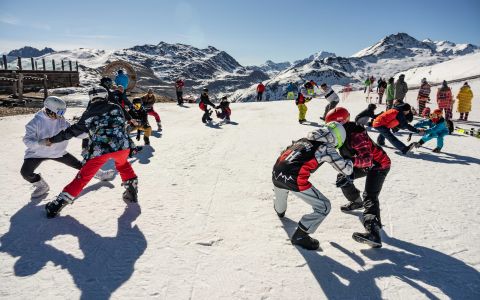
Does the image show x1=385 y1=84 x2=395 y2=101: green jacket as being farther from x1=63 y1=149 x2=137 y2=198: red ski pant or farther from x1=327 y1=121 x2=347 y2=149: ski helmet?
x1=63 y1=149 x2=137 y2=198: red ski pant

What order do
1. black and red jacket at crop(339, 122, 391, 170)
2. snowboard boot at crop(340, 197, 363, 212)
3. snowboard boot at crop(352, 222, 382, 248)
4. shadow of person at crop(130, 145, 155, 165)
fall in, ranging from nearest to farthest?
1. snowboard boot at crop(352, 222, 382, 248)
2. black and red jacket at crop(339, 122, 391, 170)
3. snowboard boot at crop(340, 197, 363, 212)
4. shadow of person at crop(130, 145, 155, 165)

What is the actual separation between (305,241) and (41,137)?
3.98 meters

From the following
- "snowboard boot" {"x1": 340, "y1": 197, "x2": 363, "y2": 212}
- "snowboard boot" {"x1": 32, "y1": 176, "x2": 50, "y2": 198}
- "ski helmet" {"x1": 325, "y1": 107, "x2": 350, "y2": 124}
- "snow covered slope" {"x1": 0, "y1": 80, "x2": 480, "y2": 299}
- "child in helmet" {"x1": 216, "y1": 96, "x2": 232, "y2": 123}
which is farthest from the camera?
"child in helmet" {"x1": 216, "y1": 96, "x2": 232, "y2": 123}

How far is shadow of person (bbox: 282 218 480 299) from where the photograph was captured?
2859mm

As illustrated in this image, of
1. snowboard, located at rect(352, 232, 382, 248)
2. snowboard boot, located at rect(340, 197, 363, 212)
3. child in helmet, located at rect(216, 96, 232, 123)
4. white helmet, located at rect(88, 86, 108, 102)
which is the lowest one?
snowboard, located at rect(352, 232, 382, 248)

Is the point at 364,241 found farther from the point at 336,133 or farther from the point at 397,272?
the point at 336,133

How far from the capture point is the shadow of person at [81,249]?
288cm

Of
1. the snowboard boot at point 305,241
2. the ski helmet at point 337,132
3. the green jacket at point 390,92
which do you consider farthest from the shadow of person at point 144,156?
the green jacket at point 390,92

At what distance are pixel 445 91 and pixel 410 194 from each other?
1052 centimetres

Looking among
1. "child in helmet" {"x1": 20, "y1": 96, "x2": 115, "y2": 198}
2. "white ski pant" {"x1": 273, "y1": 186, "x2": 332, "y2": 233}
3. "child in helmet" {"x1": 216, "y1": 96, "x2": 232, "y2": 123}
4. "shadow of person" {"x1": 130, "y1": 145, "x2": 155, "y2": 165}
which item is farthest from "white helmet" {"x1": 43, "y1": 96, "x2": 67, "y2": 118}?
"child in helmet" {"x1": 216, "y1": 96, "x2": 232, "y2": 123}

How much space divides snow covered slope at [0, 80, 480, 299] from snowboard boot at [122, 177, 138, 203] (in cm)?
14

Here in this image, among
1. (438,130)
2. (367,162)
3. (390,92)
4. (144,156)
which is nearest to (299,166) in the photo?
(367,162)

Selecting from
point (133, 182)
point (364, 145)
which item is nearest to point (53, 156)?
point (133, 182)

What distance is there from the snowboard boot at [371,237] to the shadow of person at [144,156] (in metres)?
4.77
